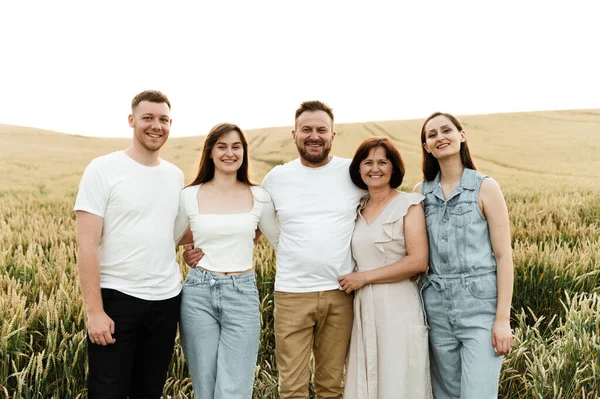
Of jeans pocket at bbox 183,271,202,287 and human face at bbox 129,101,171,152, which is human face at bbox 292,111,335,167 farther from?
jeans pocket at bbox 183,271,202,287

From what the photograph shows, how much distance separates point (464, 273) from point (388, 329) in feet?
1.91

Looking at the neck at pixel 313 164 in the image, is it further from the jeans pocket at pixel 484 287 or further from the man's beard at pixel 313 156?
the jeans pocket at pixel 484 287

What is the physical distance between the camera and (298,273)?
3188 mm

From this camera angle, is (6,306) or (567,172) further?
(567,172)

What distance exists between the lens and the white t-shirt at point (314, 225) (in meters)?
3.17

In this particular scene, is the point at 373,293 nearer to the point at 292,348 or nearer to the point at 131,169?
the point at 292,348

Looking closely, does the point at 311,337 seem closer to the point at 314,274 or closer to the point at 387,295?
the point at 314,274

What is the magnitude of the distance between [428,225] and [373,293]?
0.55m

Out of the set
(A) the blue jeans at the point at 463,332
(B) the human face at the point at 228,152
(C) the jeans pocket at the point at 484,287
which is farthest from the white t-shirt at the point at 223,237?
(C) the jeans pocket at the point at 484,287

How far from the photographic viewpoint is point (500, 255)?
107 inches

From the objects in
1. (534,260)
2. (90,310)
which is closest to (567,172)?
(534,260)

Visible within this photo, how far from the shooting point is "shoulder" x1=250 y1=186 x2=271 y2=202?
3198 millimetres

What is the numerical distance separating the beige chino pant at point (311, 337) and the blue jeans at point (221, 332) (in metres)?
0.33

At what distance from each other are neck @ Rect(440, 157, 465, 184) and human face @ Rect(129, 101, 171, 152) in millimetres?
1777
